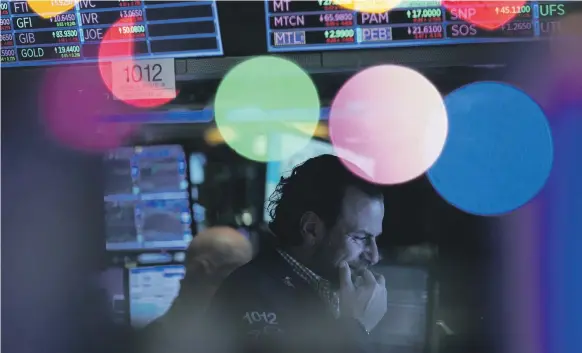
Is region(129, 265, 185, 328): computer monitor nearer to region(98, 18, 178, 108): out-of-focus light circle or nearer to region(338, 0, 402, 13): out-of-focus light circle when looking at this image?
region(98, 18, 178, 108): out-of-focus light circle

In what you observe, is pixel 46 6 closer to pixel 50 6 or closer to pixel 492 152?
pixel 50 6

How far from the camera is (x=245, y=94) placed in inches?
52.1

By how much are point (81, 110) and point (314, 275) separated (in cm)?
65

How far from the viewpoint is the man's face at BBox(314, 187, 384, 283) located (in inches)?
50.1

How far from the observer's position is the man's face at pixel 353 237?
1.27 m

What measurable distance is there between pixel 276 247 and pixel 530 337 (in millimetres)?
576

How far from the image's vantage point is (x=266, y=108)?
1.32 meters

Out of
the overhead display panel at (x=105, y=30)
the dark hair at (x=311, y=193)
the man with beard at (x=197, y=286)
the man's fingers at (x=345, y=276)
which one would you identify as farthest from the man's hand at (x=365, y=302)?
the overhead display panel at (x=105, y=30)

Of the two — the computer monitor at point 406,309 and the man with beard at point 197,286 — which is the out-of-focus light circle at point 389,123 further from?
the man with beard at point 197,286

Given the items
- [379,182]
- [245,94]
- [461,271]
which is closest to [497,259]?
[461,271]

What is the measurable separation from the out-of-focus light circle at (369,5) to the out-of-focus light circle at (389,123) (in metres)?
0.11

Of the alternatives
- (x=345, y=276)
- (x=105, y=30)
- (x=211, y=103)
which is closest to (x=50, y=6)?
(x=105, y=30)

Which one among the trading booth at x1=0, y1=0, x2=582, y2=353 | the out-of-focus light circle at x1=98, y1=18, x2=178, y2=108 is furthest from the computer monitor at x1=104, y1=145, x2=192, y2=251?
the out-of-focus light circle at x1=98, y1=18, x2=178, y2=108

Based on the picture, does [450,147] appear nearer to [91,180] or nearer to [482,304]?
[482,304]
